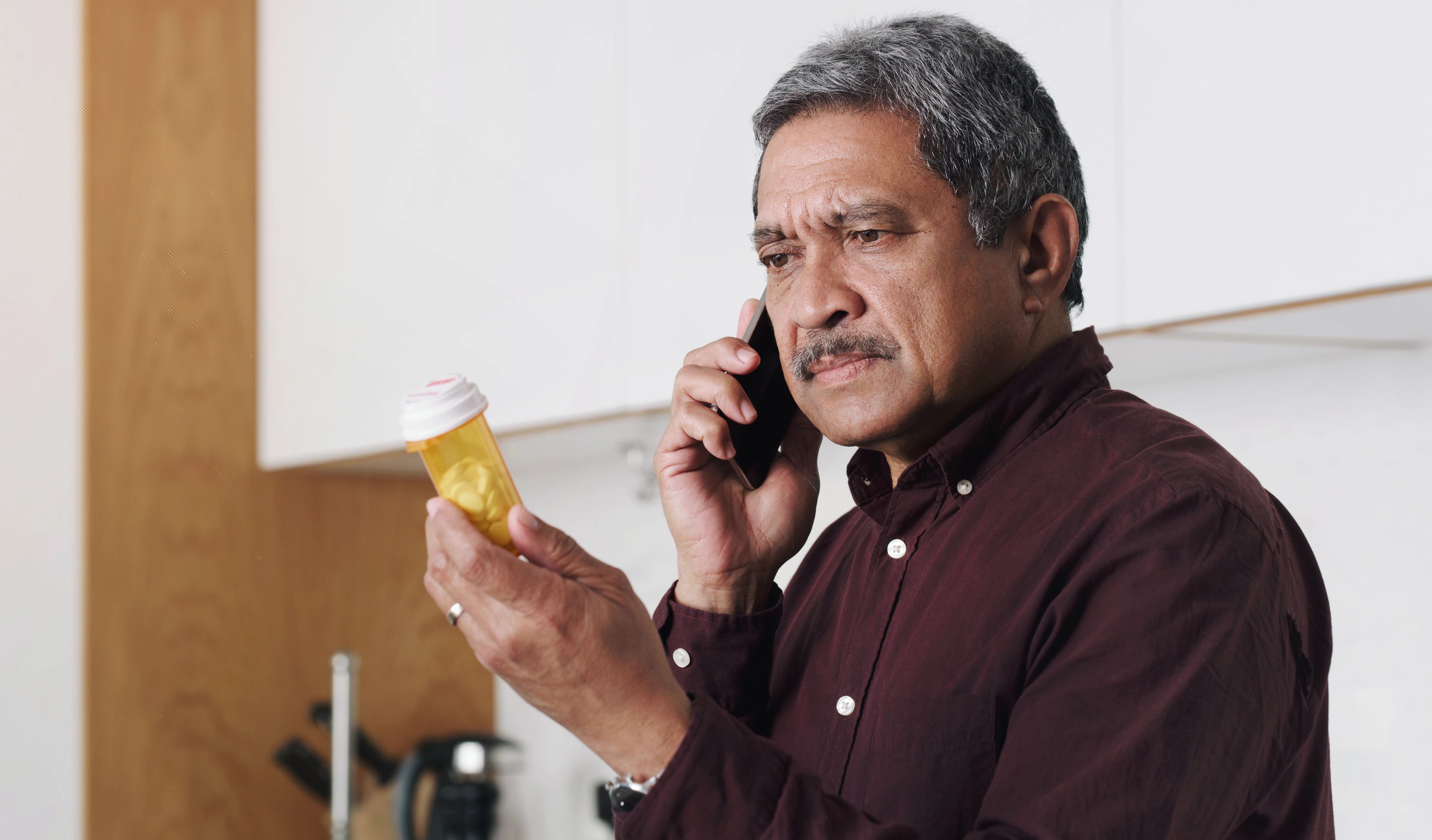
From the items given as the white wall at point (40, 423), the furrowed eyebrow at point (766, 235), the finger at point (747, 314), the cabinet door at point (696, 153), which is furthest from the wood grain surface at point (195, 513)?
the furrowed eyebrow at point (766, 235)

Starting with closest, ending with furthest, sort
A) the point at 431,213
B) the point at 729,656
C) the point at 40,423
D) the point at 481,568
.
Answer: the point at 481,568
the point at 729,656
the point at 431,213
the point at 40,423

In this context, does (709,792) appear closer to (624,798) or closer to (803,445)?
(624,798)

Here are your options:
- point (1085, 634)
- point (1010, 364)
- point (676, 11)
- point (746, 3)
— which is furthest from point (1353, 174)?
point (676, 11)

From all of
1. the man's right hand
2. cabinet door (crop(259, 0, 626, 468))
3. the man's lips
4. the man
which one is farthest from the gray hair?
cabinet door (crop(259, 0, 626, 468))

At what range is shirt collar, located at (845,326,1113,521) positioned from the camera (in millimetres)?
812

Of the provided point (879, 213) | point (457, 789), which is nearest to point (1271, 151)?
point (879, 213)

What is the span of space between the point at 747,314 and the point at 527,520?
1.58 ft

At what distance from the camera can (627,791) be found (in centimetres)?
61

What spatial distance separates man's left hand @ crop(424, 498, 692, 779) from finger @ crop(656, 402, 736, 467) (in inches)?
13.1

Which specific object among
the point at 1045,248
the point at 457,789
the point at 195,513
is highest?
the point at 1045,248

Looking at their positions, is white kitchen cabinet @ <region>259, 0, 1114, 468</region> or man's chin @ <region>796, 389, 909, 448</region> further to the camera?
white kitchen cabinet @ <region>259, 0, 1114, 468</region>

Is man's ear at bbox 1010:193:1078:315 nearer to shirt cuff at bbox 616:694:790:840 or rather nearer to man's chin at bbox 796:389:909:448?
man's chin at bbox 796:389:909:448

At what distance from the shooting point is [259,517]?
7.68 feet

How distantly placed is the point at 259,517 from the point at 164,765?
0.45m
